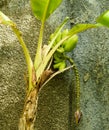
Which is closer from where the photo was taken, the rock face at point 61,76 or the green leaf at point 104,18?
the green leaf at point 104,18

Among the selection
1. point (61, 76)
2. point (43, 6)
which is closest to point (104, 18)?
point (43, 6)

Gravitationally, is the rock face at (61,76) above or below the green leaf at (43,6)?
below

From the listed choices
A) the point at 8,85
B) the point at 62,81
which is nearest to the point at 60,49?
the point at 62,81

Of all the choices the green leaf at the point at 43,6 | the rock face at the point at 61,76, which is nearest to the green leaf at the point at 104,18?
the green leaf at the point at 43,6

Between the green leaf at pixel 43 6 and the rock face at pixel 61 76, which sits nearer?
the green leaf at pixel 43 6

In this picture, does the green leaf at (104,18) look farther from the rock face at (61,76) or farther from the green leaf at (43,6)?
the rock face at (61,76)

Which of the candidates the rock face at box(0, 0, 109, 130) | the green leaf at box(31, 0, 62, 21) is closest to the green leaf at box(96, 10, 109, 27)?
the green leaf at box(31, 0, 62, 21)

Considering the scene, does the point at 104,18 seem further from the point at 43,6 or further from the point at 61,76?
the point at 61,76

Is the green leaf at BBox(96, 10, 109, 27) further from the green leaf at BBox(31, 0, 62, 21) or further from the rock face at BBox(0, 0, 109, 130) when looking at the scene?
the rock face at BBox(0, 0, 109, 130)
